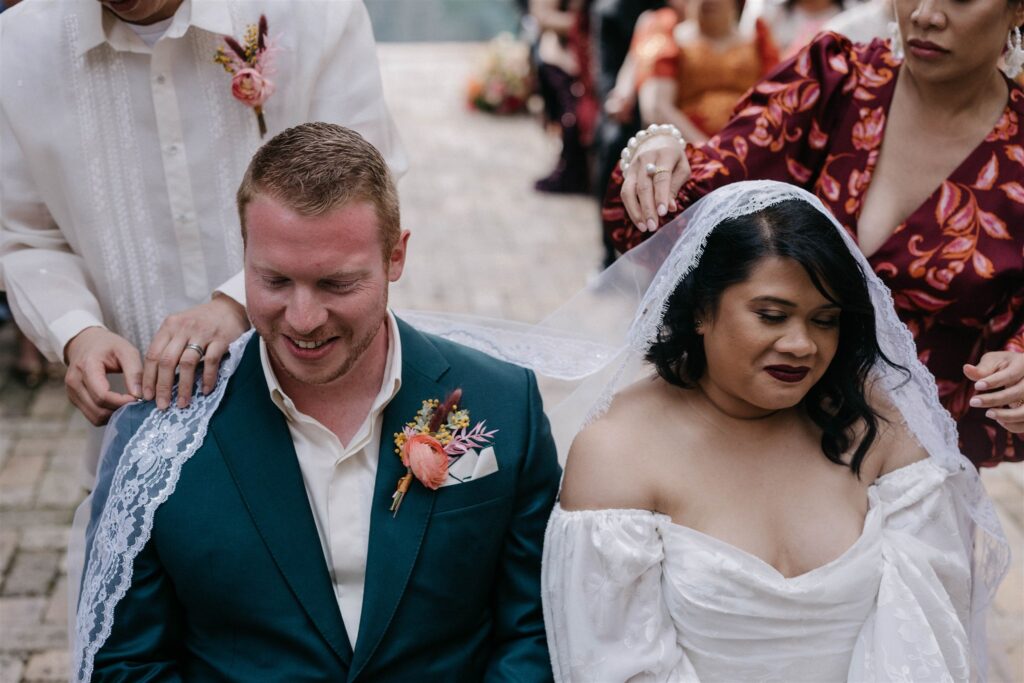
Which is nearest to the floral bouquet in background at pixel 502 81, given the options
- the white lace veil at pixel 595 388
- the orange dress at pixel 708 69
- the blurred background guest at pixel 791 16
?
the blurred background guest at pixel 791 16

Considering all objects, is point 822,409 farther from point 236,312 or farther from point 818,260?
point 236,312

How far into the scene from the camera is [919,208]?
2.43 meters

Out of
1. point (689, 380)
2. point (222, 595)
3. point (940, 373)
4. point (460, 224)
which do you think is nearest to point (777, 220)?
point (689, 380)

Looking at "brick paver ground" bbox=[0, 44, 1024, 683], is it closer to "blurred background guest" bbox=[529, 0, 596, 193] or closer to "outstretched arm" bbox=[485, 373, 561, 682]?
"blurred background guest" bbox=[529, 0, 596, 193]

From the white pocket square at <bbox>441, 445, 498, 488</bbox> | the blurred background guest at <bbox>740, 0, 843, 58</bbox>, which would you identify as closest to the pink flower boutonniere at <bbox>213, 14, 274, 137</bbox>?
the white pocket square at <bbox>441, 445, 498, 488</bbox>

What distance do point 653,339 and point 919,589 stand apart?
695 mm

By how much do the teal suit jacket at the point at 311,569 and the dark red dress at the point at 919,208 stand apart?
2.20ft

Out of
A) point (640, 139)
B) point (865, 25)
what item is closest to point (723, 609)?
point (640, 139)

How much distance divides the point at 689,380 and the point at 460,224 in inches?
231

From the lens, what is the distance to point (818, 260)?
2.14 metres

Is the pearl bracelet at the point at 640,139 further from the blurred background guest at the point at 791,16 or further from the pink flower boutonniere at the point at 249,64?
the blurred background guest at the point at 791,16

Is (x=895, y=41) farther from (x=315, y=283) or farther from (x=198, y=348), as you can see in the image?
(x=198, y=348)

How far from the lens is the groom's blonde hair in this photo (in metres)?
2.04

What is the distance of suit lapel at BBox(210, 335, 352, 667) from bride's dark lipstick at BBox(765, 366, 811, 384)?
0.89 metres
